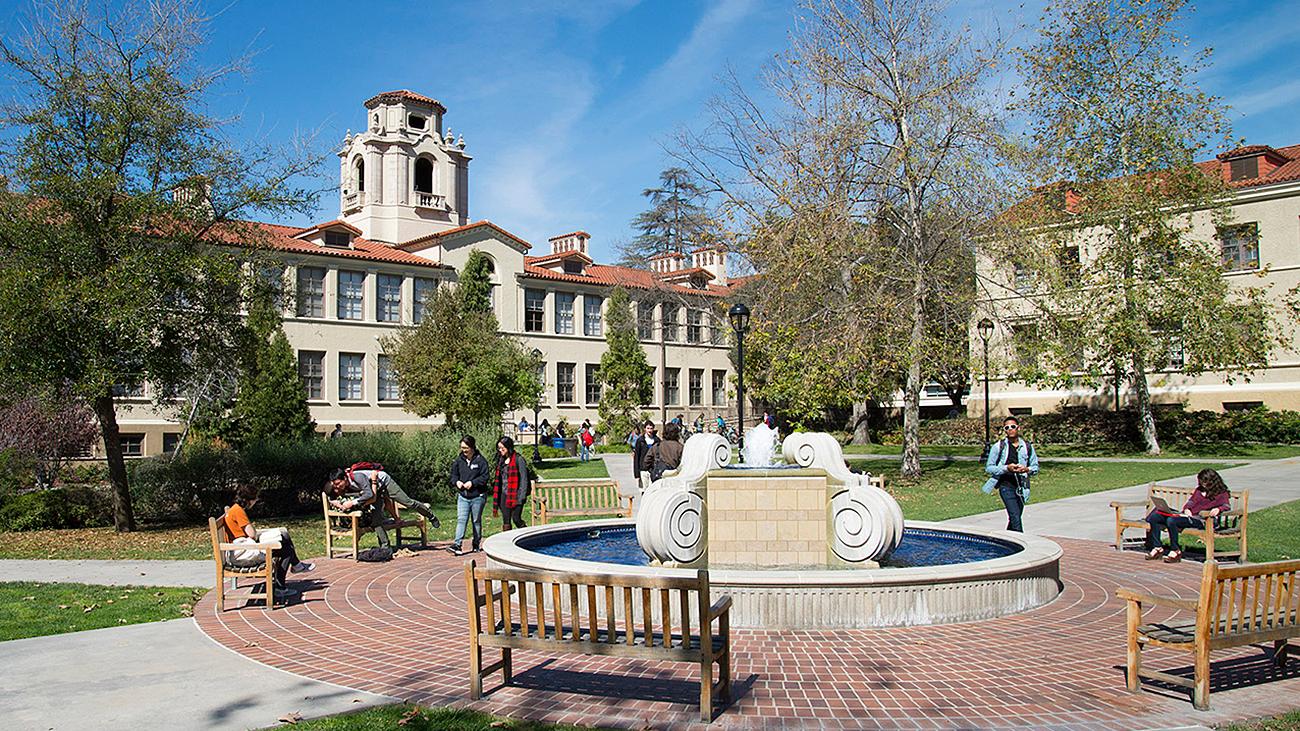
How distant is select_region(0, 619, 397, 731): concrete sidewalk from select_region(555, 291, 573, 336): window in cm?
4568

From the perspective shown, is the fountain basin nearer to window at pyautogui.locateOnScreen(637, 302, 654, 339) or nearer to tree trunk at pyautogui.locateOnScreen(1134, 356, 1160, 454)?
tree trunk at pyautogui.locateOnScreen(1134, 356, 1160, 454)

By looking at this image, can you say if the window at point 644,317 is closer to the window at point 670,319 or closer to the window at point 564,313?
the window at point 670,319

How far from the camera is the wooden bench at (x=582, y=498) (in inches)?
591

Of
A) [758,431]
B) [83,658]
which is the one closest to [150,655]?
[83,658]

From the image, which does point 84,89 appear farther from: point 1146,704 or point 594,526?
point 1146,704

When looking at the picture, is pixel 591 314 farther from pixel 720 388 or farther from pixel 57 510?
pixel 57 510

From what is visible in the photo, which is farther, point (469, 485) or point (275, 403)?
point (275, 403)

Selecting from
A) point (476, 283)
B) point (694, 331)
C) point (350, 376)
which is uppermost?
point (476, 283)

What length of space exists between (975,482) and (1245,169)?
24.0 meters

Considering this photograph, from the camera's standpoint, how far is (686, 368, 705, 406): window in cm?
6016

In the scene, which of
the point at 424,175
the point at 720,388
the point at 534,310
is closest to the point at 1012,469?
the point at 534,310

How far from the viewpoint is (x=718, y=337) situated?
59.0m

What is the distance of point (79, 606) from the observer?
32.0 ft

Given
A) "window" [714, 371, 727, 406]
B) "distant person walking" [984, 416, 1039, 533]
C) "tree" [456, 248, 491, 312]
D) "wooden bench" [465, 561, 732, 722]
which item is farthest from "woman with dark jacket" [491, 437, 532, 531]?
"window" [714, 371, 727, 406]
